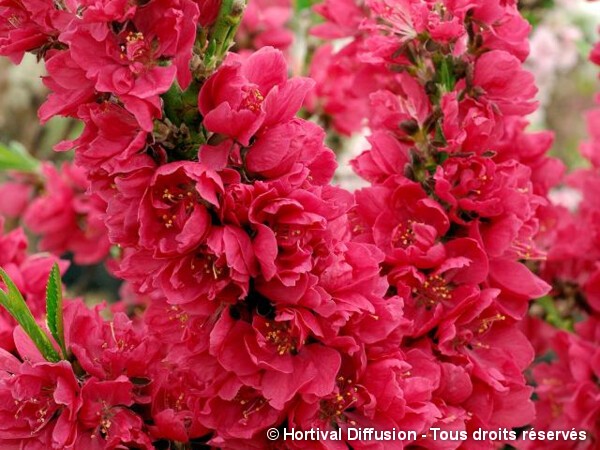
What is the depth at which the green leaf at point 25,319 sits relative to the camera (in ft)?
2.02

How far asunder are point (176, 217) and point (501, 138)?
13.7 inches

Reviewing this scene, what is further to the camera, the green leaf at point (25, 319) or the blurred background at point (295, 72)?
the blurred background at point (295, 72)

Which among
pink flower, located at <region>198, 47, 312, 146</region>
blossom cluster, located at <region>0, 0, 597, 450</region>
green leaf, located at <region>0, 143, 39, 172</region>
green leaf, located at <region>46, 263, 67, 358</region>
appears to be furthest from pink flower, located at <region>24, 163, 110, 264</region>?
pink flower, located at <region>198, 47, 312, 146</region>

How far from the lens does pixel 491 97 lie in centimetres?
72

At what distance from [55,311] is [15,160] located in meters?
0.42

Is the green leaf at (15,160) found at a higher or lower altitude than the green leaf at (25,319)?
lower

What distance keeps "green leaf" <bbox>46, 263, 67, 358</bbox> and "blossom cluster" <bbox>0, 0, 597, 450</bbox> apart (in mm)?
10

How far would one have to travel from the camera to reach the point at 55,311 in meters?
0.64

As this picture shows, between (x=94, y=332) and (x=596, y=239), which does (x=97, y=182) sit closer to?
(x=94, y=332)

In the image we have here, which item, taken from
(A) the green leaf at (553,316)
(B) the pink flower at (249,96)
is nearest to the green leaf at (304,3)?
(A) the green leaf at (553,316)

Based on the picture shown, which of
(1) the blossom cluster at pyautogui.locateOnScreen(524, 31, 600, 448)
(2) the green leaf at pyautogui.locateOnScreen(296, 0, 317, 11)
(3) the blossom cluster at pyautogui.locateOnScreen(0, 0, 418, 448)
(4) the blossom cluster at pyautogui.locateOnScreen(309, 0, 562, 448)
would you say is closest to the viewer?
(3) the blossom cluster at pyautogui.locateOnScreen(0, 0, 418, 448)

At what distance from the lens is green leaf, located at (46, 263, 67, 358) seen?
64 centimetres

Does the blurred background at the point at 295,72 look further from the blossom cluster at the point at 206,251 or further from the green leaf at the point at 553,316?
the blossom cluster at the point at 206,251

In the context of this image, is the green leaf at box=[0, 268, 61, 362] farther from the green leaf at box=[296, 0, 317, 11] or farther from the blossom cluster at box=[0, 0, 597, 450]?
the green leaf at box=[296, 0, 317, 11]
